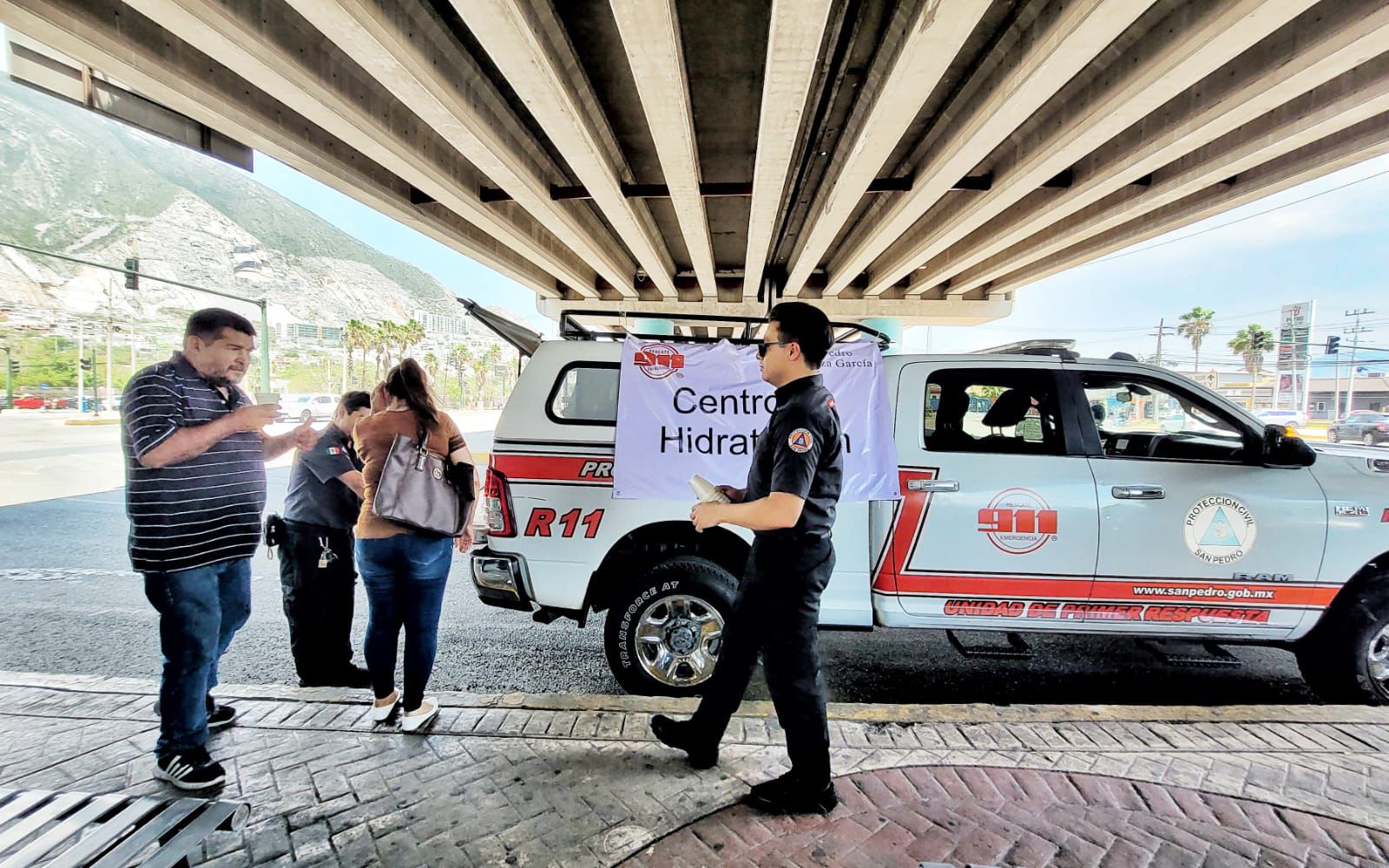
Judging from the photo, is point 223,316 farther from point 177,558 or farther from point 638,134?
point 638,134

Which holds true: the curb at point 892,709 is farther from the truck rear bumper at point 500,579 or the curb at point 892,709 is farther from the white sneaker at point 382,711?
the truck rear bumper at point 500,579

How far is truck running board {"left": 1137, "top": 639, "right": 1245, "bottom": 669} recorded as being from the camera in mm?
3736

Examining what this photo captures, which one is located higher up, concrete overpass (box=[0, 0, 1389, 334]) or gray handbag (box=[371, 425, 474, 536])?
concrete overpass (box=[0, 0, 1389, 334])

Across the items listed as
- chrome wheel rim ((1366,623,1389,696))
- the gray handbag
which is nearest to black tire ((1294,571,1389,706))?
chrome wheel rim ((1366,623,1389,696))

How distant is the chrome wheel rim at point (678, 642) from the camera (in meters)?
3.52

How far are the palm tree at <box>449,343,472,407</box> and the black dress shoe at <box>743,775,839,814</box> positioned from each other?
85355 millimetres

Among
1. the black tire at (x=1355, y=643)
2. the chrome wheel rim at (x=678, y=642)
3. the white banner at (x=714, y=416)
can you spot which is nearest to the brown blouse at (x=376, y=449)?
the white banner at (x=714, y=416)

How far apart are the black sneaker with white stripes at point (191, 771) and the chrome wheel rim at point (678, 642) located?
194cm

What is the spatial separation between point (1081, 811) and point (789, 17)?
587cm

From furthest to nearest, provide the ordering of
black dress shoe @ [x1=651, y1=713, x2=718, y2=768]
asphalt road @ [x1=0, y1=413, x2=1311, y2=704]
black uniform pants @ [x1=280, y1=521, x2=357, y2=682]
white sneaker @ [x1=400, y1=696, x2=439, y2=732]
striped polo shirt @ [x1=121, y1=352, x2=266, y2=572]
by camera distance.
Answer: asphalt road @ [x1=0, y1=413, x2=1311, y2=704] < black uniform pants @ [x1=280, y1=521, x2=357, y2=682] < white sneaker @ [x1=400, y1=696, x2=439, y2=732] < black dress shoe @ [x1=651, y1=713, x2=718, y2=768] < striped polo shirt @ [x1=121, y1=352, x2=266, y2=572]

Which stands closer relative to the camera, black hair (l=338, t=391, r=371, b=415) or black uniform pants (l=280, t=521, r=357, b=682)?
black uniform pants (l=280, t=521, r=357, b=682)

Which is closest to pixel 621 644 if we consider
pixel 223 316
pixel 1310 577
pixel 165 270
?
pixel 223 316

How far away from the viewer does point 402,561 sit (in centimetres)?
298

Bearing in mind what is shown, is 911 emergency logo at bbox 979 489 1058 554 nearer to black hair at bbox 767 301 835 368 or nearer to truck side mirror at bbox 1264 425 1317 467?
truck side mirror at bbox 1264 425 1317 467
